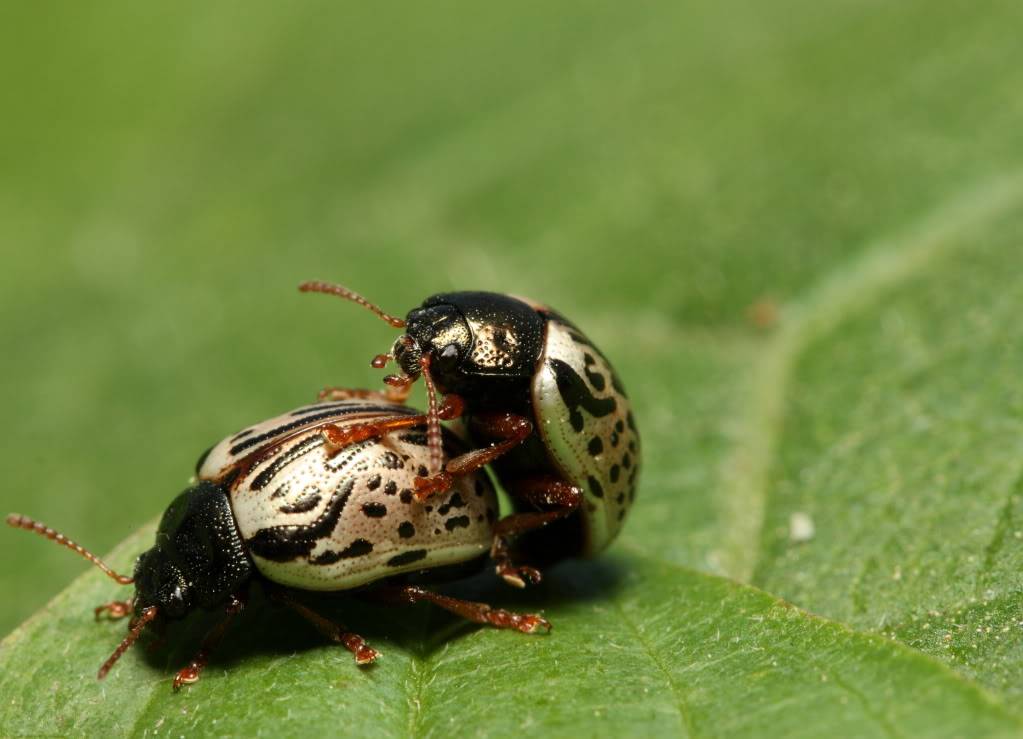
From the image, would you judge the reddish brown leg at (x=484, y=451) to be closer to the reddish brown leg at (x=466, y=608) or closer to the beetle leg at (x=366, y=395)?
the reddish brown leg at (x=466, y=608)

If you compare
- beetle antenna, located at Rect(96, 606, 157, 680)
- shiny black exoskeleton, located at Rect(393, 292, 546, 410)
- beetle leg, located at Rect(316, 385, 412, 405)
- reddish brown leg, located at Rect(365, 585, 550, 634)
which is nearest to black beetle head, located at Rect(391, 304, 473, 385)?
shiny black exoskeleton, located at Rect(393, 292, 546, 410)

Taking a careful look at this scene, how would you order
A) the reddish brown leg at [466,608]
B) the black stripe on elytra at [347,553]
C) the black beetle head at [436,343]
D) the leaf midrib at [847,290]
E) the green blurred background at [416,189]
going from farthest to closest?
the green blurred background at [416,189] < the leaf midrib at [847,290] < the black beetle head at [436,343] < the reddish brown leg at [466,608] < the black stripe on elytra at [347,553]

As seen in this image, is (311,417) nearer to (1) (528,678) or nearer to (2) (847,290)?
(1) (528,678)

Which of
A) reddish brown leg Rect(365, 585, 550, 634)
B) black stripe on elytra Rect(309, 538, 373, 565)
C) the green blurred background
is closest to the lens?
black stripe on elytra Rect(309, 538, 373, 565)

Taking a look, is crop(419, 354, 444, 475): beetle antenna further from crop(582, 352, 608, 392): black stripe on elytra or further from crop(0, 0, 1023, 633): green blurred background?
crop(0, 0, 1023, 633): green blurred background

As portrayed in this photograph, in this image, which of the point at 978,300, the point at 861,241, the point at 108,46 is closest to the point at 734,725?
the point at 978,300

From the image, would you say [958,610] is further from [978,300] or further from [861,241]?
[861,241]

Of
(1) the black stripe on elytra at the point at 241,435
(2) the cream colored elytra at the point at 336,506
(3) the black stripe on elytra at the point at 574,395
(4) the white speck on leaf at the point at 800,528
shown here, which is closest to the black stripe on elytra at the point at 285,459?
(2) the cream colored elytra at the point at 336,506
